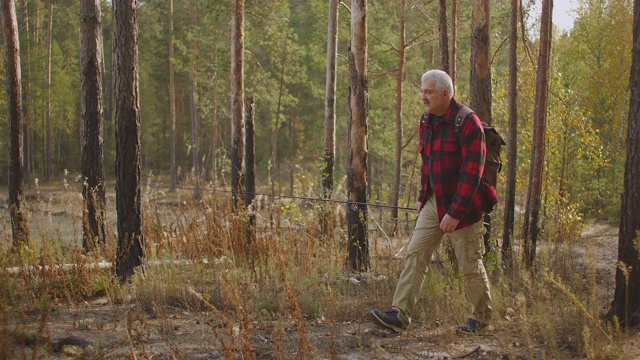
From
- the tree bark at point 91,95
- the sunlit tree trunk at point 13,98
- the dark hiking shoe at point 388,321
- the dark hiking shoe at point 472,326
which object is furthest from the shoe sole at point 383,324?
the sunlit tree trunk at point 13,98

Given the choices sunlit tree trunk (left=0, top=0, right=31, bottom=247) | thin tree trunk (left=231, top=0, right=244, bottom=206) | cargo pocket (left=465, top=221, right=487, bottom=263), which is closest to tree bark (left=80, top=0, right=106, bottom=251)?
sunlit tree trunk (left=0, top=0, right=31, bottom=247)

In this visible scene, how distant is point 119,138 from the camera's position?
7.58 m

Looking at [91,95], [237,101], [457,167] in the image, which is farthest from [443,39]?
[457,167]

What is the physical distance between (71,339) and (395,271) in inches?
141

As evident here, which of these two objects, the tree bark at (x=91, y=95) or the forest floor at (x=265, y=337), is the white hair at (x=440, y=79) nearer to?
the forest floor at (x=265, y=337)

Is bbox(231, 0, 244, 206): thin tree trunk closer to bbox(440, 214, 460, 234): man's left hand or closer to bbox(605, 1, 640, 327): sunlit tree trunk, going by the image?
bbox(440, 214, 460, 234): man's left hand

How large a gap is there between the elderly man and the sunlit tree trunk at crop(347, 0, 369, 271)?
370cm

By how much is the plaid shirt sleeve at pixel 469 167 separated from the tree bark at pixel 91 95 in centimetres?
576

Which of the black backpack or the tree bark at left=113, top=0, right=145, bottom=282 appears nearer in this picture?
the black backpack

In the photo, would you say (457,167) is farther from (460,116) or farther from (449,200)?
(460,116)

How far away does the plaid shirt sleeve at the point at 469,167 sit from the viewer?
5168mm

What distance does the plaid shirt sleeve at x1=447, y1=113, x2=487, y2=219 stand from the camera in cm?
517

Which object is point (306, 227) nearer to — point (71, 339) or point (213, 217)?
point (213, 217)

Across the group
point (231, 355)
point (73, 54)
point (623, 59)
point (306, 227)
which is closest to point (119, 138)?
point (306, 227)
